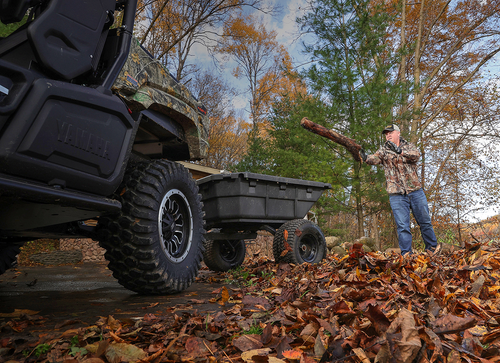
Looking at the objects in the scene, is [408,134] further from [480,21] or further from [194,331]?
[194,331]

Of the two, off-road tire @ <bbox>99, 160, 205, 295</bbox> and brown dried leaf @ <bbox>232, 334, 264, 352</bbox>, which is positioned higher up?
off-road tire @ <bbox>99, 160, 205, 295</bbox>

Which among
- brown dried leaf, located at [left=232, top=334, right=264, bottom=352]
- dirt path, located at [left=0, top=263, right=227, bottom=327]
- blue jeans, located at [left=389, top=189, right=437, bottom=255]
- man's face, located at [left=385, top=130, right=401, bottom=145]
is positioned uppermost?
man's face, located at [left=385, top=130, right=401, bottom=145]

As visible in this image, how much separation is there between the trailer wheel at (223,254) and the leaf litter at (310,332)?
3.18 meters

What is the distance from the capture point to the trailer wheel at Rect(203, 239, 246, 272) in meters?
5.95

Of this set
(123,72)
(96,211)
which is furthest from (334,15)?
(96,211)

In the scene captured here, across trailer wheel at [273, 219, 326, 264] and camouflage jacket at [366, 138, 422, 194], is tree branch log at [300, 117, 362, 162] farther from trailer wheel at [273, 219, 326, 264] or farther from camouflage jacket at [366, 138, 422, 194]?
trailer wheel at [273, 219, 326, 264]

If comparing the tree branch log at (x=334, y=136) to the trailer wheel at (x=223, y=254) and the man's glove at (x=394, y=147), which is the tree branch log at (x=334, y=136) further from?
the trailer wheel at (x=223, y=254)

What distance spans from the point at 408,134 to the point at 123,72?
985 centimetres

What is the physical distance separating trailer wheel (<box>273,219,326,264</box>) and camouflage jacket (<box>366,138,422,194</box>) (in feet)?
4.77

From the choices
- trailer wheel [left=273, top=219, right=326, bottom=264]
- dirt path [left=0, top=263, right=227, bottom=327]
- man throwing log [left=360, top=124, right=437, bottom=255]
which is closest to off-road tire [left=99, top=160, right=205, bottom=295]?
dirt path [left=0, top=263, right=227, bottom=327]

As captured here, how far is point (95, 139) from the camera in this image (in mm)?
2441

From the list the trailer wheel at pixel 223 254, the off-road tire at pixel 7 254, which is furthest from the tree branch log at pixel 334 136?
the off-road tire at pixel 7 254

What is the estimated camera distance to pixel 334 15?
11.1 meters

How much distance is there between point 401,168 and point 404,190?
0.37 meters
